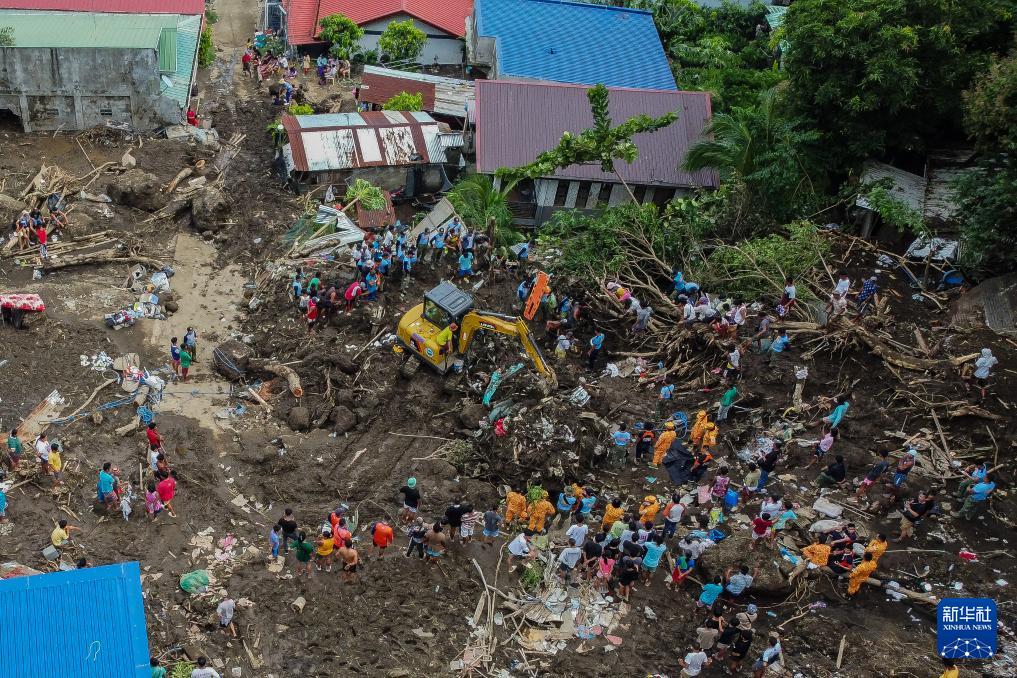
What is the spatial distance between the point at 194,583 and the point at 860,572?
12.1 metres

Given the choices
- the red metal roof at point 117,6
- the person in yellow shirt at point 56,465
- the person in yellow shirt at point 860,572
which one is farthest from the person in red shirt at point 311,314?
the red metal roof at point 117,6

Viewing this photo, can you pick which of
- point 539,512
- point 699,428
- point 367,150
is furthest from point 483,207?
point 539,512

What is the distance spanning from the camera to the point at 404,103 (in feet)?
115

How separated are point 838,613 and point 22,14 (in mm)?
34328

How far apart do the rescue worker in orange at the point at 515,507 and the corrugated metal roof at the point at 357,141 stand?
16.6 metres

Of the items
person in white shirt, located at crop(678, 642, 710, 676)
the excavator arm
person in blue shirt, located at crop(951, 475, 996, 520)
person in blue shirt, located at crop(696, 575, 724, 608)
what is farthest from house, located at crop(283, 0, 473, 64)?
person in white shirt, located at crop(678, 642, 710, 676)

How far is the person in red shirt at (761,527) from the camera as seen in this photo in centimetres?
1705

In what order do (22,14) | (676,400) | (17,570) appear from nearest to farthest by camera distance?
(17,570), (676,400), (22,14)

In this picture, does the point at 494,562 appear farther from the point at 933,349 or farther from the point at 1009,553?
the point at 933,349

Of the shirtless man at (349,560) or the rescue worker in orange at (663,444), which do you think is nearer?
the shirtless man at (349,560)

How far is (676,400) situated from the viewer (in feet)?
70.9

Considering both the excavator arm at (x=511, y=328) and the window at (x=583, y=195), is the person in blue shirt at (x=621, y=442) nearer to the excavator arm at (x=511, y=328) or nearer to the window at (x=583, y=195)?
the excavator arm at (x=511, y=328)

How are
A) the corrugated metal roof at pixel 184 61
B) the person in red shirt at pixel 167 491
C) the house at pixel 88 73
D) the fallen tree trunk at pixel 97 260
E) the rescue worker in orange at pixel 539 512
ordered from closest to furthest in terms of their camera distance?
the rescue worker in orange at pixel 539 512 < the person in red shirt at pixel 167 491 < the fallen tree trunk at pixel 97 260 < the house at pixel 88 73 < the corrugated metal roof at pixel 184 61

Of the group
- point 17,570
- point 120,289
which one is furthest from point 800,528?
point 120,289
